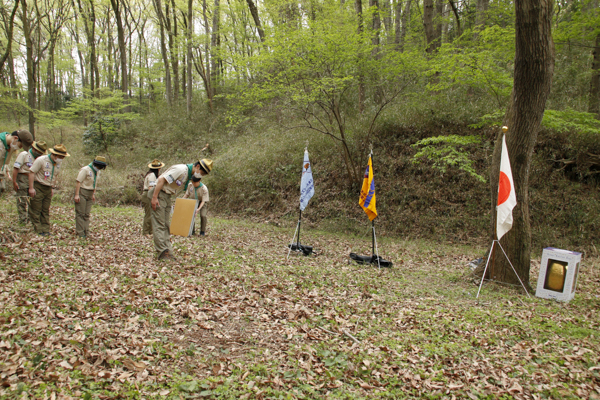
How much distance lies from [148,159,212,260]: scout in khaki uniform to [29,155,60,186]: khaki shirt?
3021 mm

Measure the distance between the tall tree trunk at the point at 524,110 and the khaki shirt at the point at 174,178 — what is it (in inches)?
243

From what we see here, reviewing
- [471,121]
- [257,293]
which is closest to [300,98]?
[471,121]

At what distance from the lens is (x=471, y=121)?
13.8 metres

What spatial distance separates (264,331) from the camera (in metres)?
4.56

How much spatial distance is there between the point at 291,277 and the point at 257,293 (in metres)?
1.16

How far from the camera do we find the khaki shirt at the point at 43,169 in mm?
7562

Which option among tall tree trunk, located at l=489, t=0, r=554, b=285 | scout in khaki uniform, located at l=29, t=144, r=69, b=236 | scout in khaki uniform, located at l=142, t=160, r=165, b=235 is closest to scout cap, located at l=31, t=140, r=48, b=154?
scout in khaki uniform, located at l=29, t=144, r=69, b=236

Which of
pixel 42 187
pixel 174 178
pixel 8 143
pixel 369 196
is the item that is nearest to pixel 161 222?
pixel 174 178

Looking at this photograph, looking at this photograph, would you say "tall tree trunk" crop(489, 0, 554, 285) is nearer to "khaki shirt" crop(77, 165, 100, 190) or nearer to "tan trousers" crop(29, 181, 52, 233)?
"khaki shirt" crop(77, 165, 100, 190)

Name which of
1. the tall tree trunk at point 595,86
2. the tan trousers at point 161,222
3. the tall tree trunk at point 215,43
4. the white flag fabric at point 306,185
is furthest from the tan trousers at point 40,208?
the tall tree trunk at point 595,86

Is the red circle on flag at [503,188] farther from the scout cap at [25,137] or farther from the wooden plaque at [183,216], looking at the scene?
the scout cap at [25,137]

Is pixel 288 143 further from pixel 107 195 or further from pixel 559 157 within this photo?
pixel 559 157

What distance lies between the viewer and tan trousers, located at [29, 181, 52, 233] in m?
7.72

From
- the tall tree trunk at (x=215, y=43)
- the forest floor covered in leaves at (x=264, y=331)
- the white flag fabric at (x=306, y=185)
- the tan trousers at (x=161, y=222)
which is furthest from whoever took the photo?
the tall tree trunk at (x=215, y=43)
